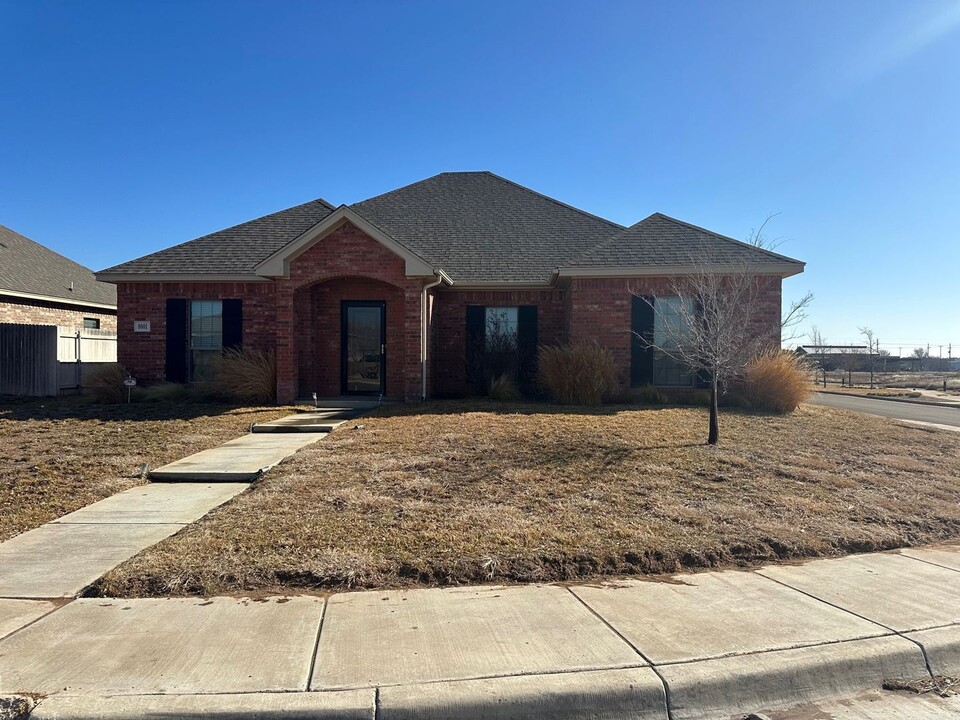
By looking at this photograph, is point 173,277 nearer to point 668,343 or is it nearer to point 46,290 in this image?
point 46,290

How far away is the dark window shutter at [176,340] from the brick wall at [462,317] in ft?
20.9

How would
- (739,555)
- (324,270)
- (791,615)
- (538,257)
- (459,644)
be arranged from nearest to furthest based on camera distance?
(459,644) < (791,615) < (739,555) < (324,270) < (538,257)

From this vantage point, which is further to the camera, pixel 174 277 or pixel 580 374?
pixel 174 277

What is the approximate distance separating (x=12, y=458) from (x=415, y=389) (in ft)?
23.7

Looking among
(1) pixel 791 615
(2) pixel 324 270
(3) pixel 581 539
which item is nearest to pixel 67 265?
(2) pixel 324 270

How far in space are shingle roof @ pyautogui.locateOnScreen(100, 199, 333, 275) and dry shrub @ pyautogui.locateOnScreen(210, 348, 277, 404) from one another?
2.52 meters

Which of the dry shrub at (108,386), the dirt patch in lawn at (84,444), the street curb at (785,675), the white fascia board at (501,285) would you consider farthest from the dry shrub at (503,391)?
the street curb at (785,675)

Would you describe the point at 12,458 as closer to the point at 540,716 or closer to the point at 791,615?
the point at 540,716

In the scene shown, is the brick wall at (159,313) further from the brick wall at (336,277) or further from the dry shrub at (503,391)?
the dry shrub at (503,391)

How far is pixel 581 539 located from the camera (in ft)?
17.1

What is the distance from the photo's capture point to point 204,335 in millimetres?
15688

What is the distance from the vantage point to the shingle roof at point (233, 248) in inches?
609

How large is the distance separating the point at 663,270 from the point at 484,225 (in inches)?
256

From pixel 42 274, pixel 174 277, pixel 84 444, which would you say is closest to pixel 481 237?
pixel 174 277
